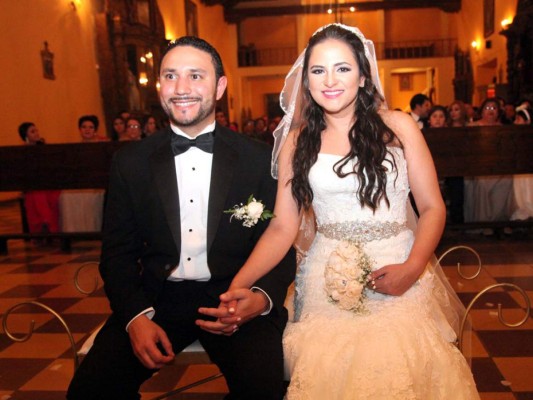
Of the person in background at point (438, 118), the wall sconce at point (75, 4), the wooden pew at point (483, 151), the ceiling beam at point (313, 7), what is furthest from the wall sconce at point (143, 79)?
the ceiling beam at point (313, 7)

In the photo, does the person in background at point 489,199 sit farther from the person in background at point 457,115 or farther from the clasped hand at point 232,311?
the clasped hand at point 232,311

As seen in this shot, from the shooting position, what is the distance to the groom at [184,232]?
2178 mm

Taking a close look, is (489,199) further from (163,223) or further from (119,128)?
(163,223)

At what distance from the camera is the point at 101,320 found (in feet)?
14.0

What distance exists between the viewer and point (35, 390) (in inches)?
125

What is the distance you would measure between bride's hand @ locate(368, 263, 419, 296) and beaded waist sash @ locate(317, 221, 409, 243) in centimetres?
21

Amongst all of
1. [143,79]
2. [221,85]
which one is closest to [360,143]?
[221,85]

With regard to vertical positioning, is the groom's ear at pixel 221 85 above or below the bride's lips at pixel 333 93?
above

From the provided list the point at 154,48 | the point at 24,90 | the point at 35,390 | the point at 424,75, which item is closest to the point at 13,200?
the point at 24,90

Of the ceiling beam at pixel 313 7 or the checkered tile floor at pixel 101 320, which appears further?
the ceiling beam at pixel 313 7

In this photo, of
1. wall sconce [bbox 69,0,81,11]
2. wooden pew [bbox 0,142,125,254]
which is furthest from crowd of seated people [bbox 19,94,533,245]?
wall sconce [bbox 69,0,81,11]

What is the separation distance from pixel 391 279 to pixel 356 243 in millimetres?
181

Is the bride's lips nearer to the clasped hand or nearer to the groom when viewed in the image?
the groom

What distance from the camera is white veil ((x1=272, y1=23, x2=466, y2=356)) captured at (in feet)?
7.74
